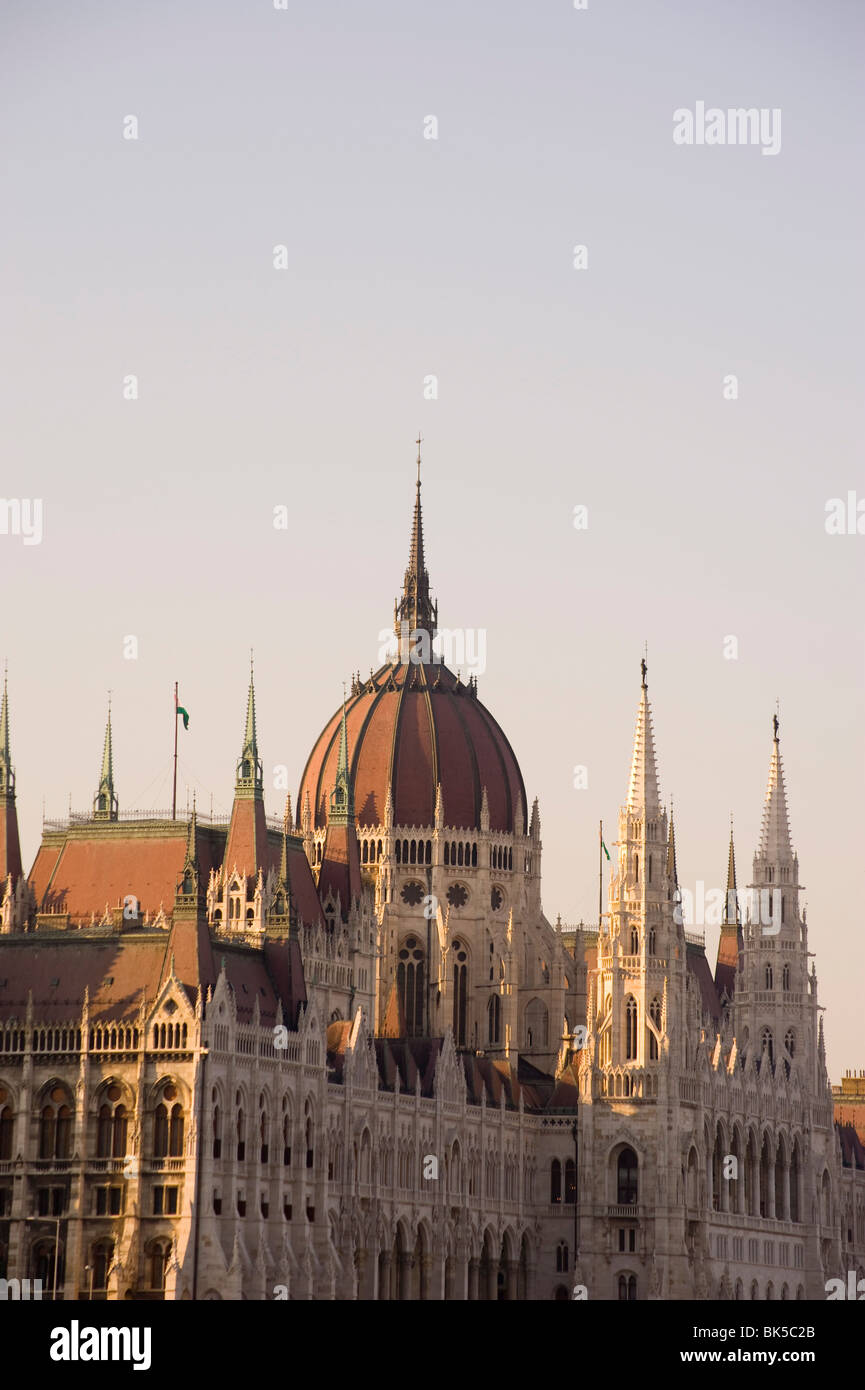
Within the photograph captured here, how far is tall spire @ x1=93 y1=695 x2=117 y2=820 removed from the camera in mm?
179000

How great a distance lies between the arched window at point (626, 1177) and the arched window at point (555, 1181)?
436cm

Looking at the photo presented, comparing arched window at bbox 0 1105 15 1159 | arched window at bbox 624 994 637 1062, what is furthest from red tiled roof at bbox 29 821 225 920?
arched window at bbox 624 994 637 1062

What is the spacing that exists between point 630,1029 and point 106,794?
34.0 meters

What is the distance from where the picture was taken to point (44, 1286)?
14800 cm

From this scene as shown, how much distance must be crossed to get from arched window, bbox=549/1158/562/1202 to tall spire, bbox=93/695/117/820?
34.0 metres

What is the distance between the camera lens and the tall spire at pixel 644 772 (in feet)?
629

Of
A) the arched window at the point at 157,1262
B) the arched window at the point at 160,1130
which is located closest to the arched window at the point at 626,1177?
the arched window at the point at 160,1130

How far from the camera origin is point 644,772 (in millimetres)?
191875

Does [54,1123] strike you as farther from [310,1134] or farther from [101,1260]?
[310,1134]

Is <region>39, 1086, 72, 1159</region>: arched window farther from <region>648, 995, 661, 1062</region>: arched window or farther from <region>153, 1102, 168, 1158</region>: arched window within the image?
<region>648, 995, 661, 1062</region>: arched window

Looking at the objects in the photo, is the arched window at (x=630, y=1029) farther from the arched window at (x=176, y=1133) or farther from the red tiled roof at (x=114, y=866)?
the arched window at (x=176, y=1133)
